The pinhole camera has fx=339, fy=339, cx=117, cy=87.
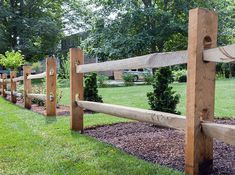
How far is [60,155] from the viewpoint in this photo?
135 inches

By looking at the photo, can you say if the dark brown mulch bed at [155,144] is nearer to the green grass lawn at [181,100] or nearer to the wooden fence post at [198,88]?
the wooden fence post at [198,88]

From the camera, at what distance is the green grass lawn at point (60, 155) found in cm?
289

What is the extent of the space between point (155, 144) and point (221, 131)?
147 cm

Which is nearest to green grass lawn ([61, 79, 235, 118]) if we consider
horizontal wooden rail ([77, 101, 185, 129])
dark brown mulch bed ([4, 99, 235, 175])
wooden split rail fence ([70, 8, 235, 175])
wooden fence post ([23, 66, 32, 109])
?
wooden fence post ([23, 66, 32, 109])

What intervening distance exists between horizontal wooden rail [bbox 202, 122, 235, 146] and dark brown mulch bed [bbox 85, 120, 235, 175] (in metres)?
0.40

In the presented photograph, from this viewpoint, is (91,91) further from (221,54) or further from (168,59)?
(221,54)

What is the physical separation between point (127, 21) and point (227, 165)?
20.5m

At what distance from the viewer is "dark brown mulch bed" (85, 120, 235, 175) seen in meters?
3.02

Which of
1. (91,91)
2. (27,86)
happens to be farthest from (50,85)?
(27,86)

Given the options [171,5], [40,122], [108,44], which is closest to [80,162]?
[40,122]

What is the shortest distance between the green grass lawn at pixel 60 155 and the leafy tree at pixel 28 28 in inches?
962

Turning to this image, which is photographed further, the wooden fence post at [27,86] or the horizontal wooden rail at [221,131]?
the wooden fence post at [27,86]

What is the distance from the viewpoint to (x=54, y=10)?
110 ft

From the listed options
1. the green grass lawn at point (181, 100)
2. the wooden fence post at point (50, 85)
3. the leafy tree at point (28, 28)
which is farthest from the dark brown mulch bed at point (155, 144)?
the leafy tree at point (28, 28)
